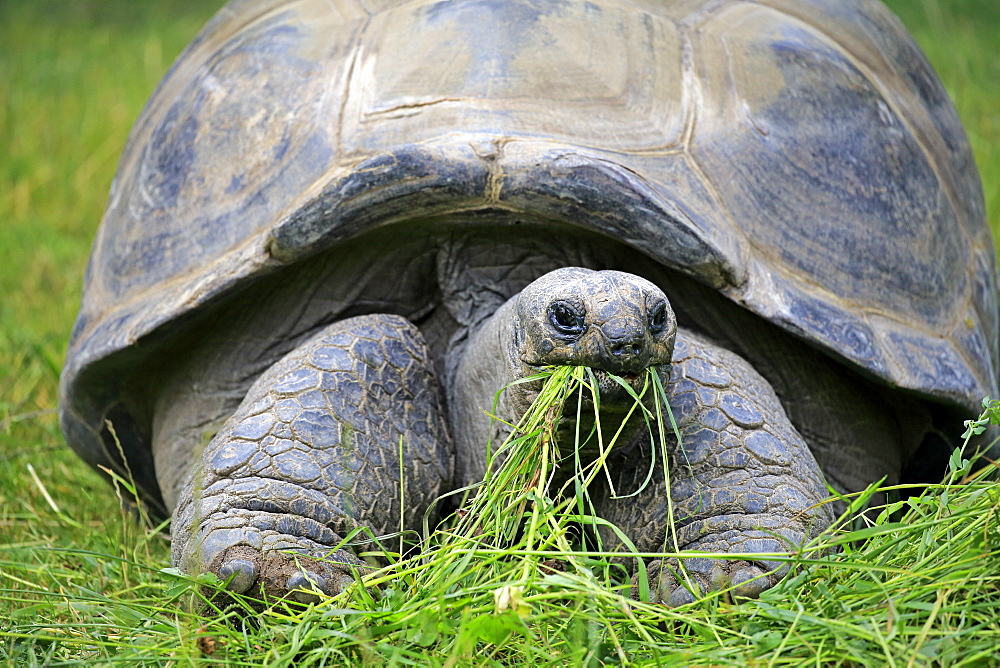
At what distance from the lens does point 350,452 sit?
233cm

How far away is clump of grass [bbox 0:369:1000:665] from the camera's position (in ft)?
5.75

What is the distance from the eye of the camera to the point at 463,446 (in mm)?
2584

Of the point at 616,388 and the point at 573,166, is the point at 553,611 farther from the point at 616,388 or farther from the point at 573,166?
the point at 573,166

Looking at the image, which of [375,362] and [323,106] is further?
[323,106]

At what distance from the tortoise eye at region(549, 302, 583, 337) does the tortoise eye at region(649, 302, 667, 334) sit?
14 cm

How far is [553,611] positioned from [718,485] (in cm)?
55

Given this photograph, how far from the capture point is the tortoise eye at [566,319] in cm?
202

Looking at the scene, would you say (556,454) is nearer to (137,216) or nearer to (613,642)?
(613,642)

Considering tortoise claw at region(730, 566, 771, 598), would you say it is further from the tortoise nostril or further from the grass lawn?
the tortoise nostril

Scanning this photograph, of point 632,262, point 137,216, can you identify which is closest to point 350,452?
point 632,262

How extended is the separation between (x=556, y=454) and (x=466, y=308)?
72 centimetres

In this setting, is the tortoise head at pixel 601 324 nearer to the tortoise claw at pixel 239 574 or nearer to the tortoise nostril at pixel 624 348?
the tortoise nostril at pixel 624 348

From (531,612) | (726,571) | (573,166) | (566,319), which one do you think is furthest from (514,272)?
(531,612)

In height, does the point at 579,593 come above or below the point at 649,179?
below
